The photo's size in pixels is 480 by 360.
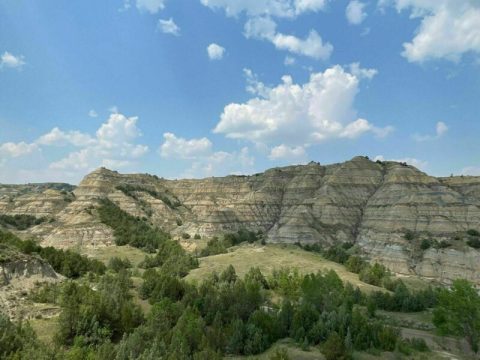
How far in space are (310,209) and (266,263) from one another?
41.5 m

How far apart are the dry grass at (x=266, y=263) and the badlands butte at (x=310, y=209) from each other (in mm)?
16236

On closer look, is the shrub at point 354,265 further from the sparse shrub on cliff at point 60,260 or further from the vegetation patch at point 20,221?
the vegetation patch at point 20,221

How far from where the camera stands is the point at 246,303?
33656 mm

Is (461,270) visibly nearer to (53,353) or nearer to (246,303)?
(246,303)

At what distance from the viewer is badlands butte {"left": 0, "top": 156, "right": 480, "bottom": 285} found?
2726 inches

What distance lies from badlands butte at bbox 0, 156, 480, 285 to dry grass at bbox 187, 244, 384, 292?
16.2m

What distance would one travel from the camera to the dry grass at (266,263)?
52125 mm

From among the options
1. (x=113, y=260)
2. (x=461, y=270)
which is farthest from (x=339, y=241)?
(x=113, y=260)

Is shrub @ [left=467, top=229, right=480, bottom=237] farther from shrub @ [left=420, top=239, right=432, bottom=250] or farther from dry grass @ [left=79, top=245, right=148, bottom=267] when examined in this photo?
dry grass @ [left=79, top=245, right=148, bottom=267]

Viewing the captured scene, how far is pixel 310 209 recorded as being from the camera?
318 ft

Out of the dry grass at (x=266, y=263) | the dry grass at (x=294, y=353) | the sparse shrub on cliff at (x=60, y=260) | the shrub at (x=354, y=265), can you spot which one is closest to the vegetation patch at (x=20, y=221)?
the sparse shrub on cliff at (x=60, y=260)

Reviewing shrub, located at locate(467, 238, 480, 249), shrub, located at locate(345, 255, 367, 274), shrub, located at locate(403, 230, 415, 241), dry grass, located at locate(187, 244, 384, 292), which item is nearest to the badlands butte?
shrub, located at locate(403, 230, 415, 241)

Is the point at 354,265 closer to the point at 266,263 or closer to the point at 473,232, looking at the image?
the point at 266,263

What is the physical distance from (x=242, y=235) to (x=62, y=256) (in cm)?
5319
